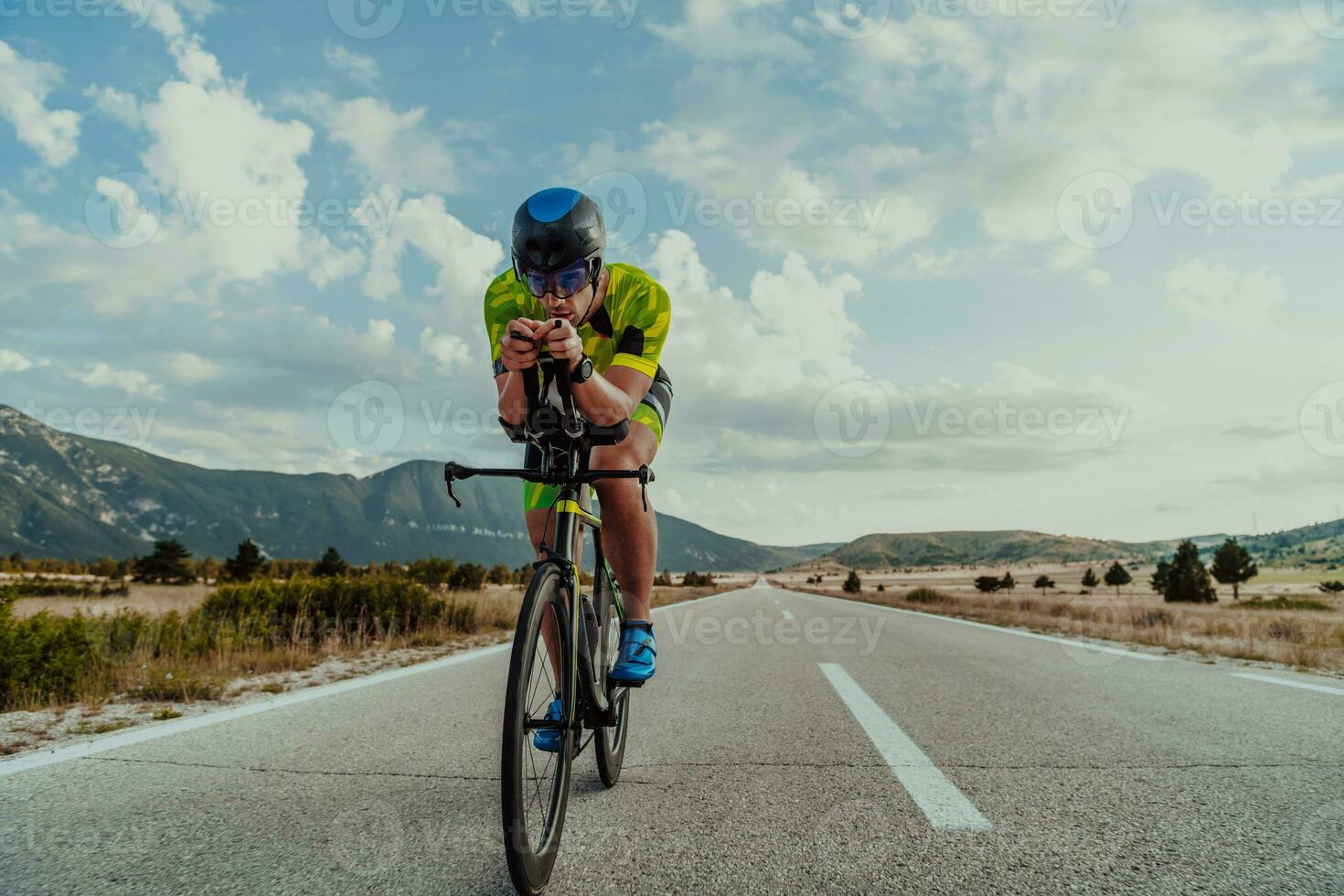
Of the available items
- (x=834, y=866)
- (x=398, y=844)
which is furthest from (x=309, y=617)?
(x=834, y=866)

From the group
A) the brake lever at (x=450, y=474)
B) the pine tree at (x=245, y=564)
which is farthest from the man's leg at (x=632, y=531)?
the pine tree at (x=245, y=564)

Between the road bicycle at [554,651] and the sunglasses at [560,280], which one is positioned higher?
the sunglasses at [560,280]

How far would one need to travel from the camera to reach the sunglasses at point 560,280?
2.45 metres

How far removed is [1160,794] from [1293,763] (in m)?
0.97

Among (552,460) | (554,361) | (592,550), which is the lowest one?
(592,550)

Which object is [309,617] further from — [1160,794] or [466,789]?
[1160,794]

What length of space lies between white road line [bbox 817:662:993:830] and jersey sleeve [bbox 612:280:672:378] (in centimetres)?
182

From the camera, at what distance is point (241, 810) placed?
2596 millimetres

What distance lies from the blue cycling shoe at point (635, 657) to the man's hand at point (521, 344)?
4.27 feet

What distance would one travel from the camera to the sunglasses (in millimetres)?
2449

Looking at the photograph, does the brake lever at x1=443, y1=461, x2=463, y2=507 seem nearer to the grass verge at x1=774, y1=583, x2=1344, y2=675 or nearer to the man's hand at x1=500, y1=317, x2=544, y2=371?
the man's hand at x1=500, y1=317, x2=544, y2=371

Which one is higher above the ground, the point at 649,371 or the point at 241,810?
the point at 649,371

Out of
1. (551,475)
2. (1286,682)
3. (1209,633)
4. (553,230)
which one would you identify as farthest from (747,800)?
(1209,633)

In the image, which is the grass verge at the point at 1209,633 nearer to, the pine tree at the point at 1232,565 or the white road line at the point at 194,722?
the white road line at the point at 194,722
